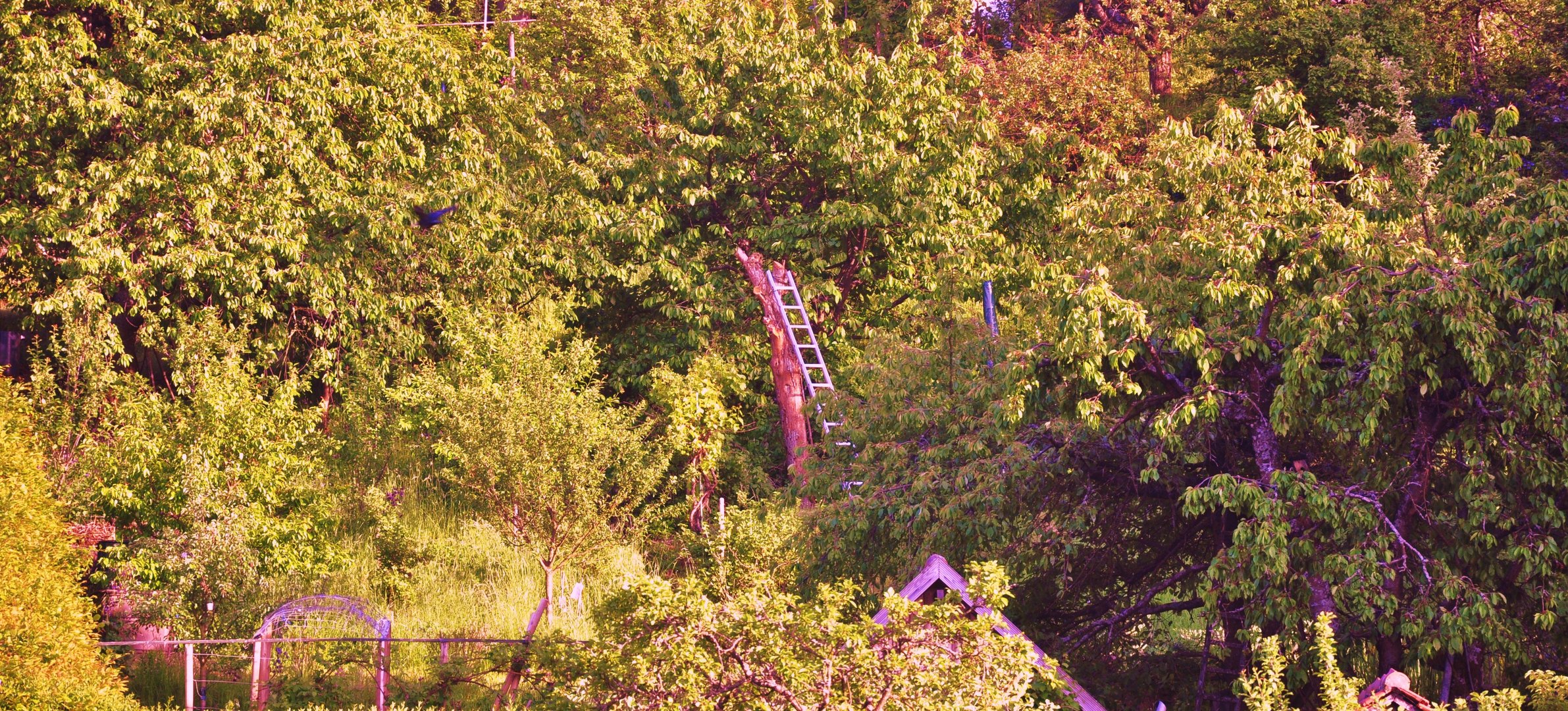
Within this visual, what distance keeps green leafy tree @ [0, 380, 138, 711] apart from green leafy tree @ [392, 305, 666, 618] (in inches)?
214

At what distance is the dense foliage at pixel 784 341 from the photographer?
10.7 m

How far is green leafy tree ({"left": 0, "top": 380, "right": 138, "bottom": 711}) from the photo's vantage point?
45.1ft

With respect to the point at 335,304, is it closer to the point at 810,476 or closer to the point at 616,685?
the point at 810,476

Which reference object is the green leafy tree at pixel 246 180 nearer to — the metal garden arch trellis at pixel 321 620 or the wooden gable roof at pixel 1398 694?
the metal garden arch trellis at pixel 321 620

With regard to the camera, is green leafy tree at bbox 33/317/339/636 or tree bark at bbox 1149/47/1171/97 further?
tree bark at bbox 1149/47/1171/97

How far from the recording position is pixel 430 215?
23.3m

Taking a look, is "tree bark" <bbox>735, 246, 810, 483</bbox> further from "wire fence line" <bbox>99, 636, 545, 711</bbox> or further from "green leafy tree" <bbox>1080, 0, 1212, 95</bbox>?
"green leafy tree" <bbox>1080, 0, 1212, 95</bbox>

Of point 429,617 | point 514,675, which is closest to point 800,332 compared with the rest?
point 429,617

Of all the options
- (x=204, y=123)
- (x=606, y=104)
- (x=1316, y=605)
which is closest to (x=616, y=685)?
(x=1316, y=605)

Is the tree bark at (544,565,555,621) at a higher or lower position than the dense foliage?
lower

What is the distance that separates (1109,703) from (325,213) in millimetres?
14605

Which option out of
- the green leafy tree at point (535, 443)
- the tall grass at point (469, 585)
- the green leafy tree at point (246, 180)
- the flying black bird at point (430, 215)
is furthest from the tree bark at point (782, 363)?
the flying black bird at point (430, 215)

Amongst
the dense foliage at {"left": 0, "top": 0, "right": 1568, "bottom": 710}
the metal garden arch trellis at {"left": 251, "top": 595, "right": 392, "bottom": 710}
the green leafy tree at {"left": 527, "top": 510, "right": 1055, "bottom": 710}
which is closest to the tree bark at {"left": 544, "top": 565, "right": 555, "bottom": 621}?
the dense foliage at {"left": 0, "top": 0, "right": 1568, "bottom": 710}

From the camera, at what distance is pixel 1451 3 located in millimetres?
30812
